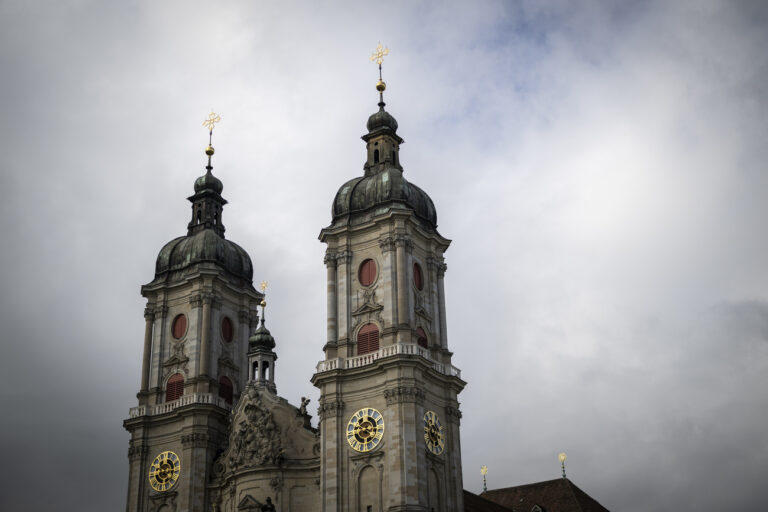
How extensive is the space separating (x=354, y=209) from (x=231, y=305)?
1243 centimetres

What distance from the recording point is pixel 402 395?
4781cm

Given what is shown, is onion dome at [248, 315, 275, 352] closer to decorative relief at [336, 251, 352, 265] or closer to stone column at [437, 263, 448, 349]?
decorative relief at [336, 251, 352, 265]

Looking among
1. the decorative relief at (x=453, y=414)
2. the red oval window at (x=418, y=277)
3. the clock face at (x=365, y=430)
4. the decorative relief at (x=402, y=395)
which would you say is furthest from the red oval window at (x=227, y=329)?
the decorative relief at (x=453, y=414)

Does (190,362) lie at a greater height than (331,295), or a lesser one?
lesser

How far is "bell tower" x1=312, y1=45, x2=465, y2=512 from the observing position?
47250mm

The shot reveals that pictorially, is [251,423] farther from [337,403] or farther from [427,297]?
[427,297]

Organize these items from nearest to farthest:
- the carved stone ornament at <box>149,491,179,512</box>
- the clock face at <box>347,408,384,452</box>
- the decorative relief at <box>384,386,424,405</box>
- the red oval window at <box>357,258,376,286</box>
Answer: the decorative relief at <box>384,386,424,405</box>
the clock face at <box>347,408,384,452</box>
the red oval window at <box>357,258,376,286</box>
the carved stone ornament at <box>149,491,179,512</box>

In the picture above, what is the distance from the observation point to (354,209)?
54.6m

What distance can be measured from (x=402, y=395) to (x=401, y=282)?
613cm

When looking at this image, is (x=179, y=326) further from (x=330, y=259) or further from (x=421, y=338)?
(x=421, y=338)

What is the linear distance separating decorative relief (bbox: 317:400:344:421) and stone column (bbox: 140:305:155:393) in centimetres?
1457

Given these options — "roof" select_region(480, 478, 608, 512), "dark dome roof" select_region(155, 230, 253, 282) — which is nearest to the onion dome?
"dark dome roof" select_region(155, 230, 253, 282)

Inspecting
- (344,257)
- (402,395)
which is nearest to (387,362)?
(402,395)

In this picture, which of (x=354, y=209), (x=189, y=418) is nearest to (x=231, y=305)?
(x=189, y=418)
